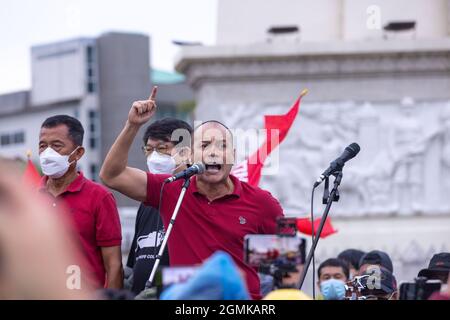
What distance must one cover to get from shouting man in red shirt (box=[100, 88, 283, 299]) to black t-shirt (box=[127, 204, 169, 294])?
40 cm

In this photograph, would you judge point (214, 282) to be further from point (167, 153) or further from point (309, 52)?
point (309, 52)

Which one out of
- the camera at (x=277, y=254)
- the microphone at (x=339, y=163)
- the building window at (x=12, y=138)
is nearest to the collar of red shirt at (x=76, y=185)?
the microphone at (x=339, y=163)

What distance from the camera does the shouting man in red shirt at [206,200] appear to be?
6258 millimetres

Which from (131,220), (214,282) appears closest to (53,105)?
(131,220)

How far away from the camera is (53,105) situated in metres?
58.4

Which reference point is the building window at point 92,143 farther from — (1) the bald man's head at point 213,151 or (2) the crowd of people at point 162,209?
(1) the bald man's head at point 213,151

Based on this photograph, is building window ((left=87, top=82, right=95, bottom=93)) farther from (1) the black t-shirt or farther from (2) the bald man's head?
(2) the bald man's head

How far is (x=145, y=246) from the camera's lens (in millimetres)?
7027

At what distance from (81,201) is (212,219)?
89 cm

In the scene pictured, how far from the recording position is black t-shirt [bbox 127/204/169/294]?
6824 millimetres

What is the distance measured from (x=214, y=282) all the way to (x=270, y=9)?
38.8 feet

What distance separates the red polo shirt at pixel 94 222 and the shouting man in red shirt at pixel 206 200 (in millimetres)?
427

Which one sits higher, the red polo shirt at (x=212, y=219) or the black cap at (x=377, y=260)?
the red polo shirt at (x=212, y=219)

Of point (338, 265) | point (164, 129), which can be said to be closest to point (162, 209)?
point (164, 129)
